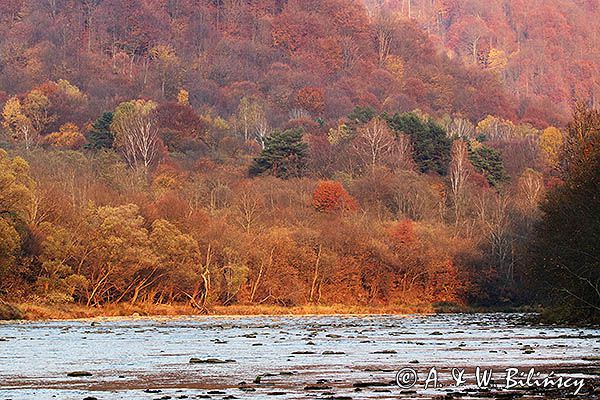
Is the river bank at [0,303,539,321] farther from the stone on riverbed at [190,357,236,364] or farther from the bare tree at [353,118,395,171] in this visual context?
the bare tree at [353,118,395,171]

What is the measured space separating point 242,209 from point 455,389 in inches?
3483

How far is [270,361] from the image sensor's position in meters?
30.7

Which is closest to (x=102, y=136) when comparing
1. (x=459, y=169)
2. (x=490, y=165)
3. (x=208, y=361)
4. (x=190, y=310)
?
(x=459, y=169)

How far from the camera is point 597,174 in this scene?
54.5 metres

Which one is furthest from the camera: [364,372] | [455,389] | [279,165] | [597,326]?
[279,165]

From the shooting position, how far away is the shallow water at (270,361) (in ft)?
73.8

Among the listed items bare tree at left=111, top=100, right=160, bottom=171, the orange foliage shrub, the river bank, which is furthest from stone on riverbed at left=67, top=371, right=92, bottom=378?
bare tree at left=111, top=100, right=160, bottom=171

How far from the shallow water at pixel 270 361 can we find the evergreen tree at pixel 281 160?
87204 millimetres

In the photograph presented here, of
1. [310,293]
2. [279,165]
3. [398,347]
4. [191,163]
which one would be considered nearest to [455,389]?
[398,347]

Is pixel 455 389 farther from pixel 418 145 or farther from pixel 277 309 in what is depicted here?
pixel 418 145

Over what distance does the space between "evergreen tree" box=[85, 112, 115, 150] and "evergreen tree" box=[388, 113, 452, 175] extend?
122ft

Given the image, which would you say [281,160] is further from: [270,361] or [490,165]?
[270,361]

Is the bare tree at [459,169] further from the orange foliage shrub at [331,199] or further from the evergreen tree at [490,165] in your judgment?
the orange foliage shrub at [331,199]

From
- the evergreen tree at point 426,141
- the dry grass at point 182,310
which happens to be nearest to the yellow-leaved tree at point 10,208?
the dry grass at point 182,310
